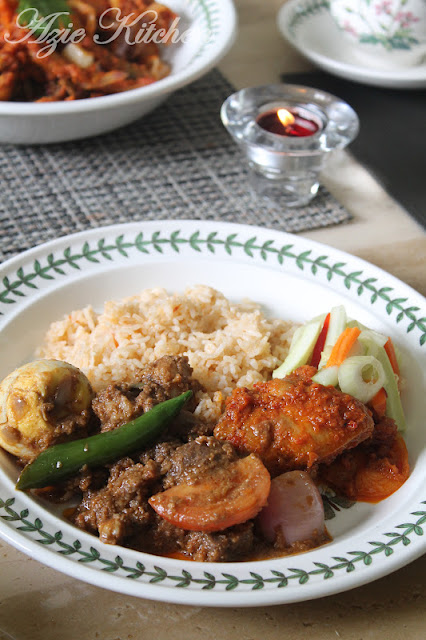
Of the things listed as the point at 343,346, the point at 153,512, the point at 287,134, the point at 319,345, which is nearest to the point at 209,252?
the point at 319,345

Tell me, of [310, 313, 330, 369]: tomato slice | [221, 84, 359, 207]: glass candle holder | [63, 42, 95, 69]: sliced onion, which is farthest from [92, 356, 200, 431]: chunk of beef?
[63, 42, 95, 69]: sliced onion

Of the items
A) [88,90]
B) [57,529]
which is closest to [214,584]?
[57,529]

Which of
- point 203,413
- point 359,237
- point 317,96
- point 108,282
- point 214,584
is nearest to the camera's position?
point 214,584

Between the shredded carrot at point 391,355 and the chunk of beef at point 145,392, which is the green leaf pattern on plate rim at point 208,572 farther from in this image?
the shredded carrot at point 391,355

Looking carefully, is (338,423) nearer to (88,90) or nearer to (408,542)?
(408,542)

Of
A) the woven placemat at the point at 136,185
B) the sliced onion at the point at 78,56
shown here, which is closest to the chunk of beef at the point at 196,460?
the woven placemat at the point at 136,185
